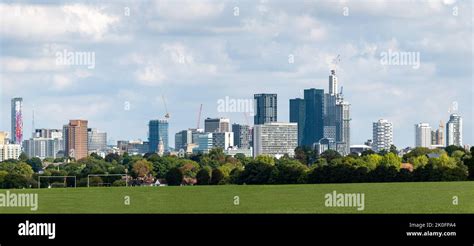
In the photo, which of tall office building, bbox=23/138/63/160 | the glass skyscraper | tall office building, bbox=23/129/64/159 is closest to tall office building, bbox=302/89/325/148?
the glass skyscraper

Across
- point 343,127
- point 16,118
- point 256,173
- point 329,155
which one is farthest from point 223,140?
point 16,118

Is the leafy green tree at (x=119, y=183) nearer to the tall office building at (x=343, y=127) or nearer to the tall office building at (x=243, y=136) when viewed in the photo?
the tall office building at (x=343, y=127)

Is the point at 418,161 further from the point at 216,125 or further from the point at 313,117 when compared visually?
the point at 216,125

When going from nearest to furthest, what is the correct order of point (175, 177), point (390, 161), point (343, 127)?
point (175, 177)
point (390, 161)
point (343, 127)

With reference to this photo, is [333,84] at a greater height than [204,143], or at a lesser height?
greater

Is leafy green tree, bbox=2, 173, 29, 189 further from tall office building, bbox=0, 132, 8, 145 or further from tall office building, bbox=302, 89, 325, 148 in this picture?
tall office building, bbox=302, 89, 325, 148

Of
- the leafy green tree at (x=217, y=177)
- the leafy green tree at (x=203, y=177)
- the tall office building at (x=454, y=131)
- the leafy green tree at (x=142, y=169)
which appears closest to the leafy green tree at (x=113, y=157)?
the leafy green tree at (x=142, y=169)

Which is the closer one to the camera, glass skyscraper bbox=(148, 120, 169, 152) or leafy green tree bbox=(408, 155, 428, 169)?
leafy green tree bbox=(408, 155, 428, 169)

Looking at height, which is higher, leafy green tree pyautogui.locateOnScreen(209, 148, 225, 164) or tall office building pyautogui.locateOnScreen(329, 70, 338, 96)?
tall office building pyautogui.locateOnScreen(329, 70, 338, 96)
